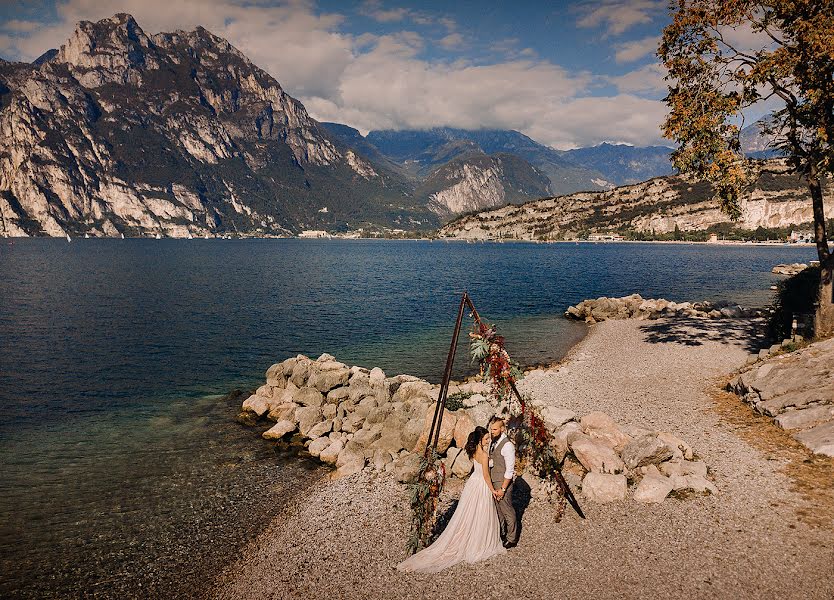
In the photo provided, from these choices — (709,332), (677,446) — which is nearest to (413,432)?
(677,446)

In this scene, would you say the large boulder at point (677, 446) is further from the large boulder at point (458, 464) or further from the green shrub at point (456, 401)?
the green shrub at point (456, 401)

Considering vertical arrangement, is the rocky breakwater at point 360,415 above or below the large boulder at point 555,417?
below

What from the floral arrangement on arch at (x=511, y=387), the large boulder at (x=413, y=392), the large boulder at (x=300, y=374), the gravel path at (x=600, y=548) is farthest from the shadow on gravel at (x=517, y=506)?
the large boulder at (x=300, y=374)

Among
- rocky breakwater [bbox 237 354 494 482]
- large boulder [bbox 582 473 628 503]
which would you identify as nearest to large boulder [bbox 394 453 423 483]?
rocky breakwater [bbox 237 354 494 482]

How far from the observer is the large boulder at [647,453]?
49.7 feet

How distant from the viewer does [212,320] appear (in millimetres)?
55938

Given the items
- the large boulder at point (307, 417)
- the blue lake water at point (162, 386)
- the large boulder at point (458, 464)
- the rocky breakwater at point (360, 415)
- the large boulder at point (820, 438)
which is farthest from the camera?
the large boulder at point (307, 417)

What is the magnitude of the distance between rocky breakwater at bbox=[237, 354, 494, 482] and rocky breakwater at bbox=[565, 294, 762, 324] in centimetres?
2982

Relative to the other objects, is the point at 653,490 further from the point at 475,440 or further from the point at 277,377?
the point at 277,377

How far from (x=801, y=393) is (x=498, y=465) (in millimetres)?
14098

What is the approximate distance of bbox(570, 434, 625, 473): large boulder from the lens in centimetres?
1522

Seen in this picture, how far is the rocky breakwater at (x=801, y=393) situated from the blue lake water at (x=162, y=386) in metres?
17.8

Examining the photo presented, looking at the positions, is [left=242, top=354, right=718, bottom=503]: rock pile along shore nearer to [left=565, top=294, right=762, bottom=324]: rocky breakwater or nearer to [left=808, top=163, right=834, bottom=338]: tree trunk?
[left=808, top=163, right=834, bottom=338]: tree trunk

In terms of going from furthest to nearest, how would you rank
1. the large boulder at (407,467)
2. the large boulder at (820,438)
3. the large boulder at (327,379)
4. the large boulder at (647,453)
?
the large boulder at (327,379) < the large boulder at (407,467) < the large boulder at (647,453) < the large boulder at (820,438)
